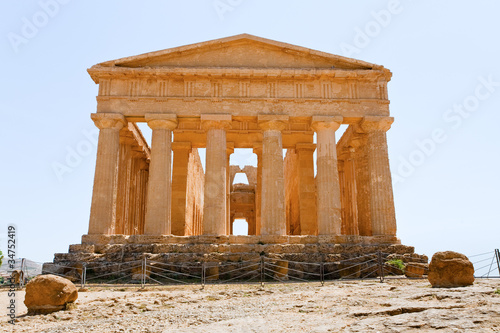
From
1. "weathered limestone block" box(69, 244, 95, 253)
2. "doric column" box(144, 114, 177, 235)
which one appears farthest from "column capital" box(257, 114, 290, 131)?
"weathered limestone block" box(69, 244, 95, 253)

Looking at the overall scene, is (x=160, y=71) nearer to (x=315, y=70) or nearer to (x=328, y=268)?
(x=315, y=70)

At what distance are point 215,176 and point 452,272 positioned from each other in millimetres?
11860

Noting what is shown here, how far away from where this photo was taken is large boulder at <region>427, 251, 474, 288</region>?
10.5 metres

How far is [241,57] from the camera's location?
848 inches

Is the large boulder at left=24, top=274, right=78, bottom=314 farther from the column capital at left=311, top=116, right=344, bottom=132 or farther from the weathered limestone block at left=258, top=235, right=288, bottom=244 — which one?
the column capital at left=311, top=116, right=344, bottom=132

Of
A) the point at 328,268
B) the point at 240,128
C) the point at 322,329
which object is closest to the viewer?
the point at 322,329

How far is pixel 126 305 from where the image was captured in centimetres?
971

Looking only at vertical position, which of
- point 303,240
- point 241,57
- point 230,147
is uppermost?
point 241,57

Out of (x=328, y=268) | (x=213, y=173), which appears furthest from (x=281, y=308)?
(x=213, y=173)

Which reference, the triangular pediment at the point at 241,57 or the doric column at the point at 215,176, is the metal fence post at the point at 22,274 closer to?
the doric column at the point at 215,176

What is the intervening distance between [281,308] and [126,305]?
11.7 feet

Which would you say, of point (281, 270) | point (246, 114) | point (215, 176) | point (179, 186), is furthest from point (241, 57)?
point (281, 270)

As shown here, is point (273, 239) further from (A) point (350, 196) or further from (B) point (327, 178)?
(A) point (350, 196)

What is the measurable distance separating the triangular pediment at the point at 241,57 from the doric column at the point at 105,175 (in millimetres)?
2919
